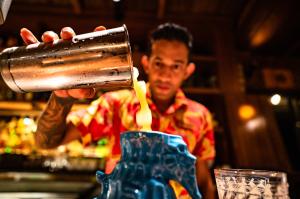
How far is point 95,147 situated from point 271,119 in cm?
204

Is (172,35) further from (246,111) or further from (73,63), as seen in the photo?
(246,111)

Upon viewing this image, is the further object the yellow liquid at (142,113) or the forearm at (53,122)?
the forearm at (53,122)

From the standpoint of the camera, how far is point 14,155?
8.62 feet

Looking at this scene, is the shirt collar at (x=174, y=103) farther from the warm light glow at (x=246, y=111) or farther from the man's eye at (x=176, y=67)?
the warm light glow at (x=246, y=111)

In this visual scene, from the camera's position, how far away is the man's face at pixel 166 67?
1.50 metres

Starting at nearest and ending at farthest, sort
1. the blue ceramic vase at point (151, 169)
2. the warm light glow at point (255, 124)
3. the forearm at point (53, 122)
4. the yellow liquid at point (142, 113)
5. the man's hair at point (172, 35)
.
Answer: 1. the blue ceramic vase at point (151, 169)
2. the yellow liquid at point (142, 113)
3. the forearm at point (53, 122)
4. the man's hair at point (172, 35)
5. the warm light glow at point (255, 124)

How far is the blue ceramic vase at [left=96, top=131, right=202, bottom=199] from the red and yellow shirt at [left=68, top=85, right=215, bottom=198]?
3.22ft

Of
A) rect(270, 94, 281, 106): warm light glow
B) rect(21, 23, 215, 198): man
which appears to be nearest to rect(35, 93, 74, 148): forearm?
rect(21, 23, 215, 198): man

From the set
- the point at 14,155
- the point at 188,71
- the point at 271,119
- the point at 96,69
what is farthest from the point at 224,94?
the point at 96,69

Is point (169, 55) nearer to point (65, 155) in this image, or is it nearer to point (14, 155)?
point (65, 155)

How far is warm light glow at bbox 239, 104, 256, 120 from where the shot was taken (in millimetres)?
3010

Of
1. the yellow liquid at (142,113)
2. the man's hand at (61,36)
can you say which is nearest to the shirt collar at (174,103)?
the man's hand at (61,36)

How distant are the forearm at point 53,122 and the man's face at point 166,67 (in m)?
0.54

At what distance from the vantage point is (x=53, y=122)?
123 cm
